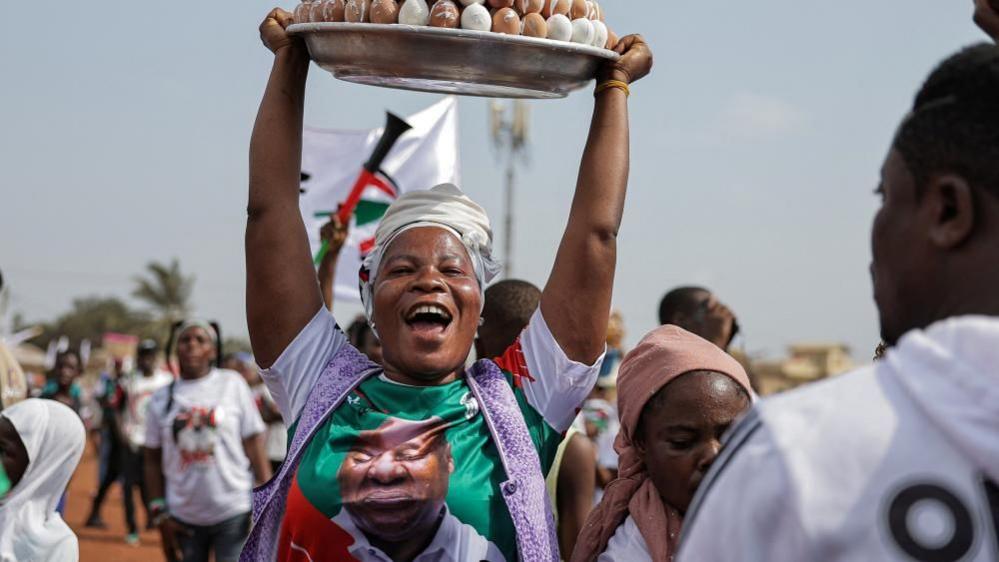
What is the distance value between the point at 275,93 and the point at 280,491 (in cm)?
104

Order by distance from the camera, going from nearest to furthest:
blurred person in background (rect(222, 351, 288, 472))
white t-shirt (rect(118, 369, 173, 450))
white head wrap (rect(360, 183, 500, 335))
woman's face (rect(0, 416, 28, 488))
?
white head wrap (rect(360, 183, 500, 335))
woman's face (rect(0, 416, 28, 488))
blurred person in background (rect(222, 351, 288, 472))
white t-shirt (rect(118, 369, 173, 450))

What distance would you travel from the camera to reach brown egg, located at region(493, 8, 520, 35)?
2.85m

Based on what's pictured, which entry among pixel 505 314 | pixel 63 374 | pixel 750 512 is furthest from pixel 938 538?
pixel 63 374

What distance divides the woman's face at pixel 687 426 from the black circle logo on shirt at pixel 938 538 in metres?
1.65

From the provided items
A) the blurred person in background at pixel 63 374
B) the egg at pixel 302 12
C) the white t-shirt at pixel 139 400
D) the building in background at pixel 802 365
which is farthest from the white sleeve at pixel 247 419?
the building in background at pixel 802 365

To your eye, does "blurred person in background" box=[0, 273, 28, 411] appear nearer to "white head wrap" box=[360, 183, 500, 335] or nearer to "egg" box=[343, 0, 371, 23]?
"white head wrap" box=[360, 183, 500, 335]

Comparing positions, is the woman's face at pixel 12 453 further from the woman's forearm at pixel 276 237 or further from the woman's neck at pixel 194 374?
the woman's neck at pixel 194 374

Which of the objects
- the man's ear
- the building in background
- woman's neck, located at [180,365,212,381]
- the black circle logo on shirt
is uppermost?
the man's ear

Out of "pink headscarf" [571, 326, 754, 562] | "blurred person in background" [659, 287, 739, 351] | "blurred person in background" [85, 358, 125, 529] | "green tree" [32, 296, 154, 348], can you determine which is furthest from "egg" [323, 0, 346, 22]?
"green tree" [32, 296, 154, 348]

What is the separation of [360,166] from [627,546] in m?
5.23

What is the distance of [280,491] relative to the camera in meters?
2.99

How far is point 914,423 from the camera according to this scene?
1.44 metres

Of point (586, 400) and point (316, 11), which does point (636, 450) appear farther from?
point (316, 11)

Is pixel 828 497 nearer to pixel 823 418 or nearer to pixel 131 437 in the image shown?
pixel 823 418
